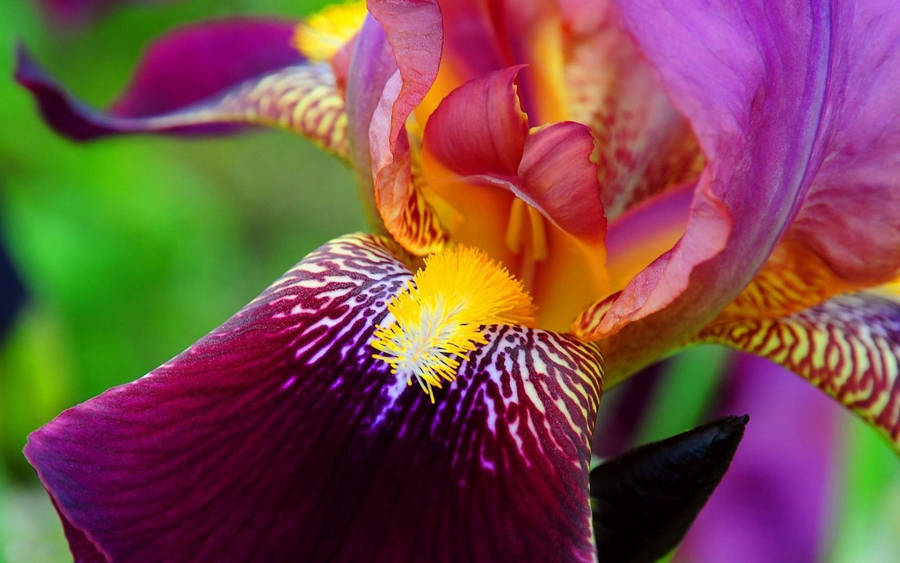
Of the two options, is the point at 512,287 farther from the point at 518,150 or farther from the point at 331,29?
the point at 331,29

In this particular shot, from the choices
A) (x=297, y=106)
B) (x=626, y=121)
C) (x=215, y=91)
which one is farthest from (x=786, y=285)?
(x=215, y=91)

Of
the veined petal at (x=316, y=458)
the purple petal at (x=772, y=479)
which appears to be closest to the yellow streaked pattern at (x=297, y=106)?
the veined petal at (x=316, y=458)

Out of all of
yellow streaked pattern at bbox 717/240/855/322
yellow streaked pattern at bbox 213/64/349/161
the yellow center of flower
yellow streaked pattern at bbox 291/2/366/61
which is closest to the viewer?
the yellow center of flower

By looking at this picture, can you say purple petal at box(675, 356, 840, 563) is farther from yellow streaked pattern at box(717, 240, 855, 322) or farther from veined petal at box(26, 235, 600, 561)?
veined petal at box(26, 235, 600, 561)

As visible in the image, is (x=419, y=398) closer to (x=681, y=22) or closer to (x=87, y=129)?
(x=681, y=22)

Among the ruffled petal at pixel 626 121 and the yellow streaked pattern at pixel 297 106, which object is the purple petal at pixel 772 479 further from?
the yellow streaked pattern at pixel 297 106

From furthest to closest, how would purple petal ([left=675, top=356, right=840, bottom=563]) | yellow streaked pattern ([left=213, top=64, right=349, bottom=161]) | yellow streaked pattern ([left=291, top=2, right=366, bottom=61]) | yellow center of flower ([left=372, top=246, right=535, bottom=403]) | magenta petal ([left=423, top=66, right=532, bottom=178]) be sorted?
purple petal ([left=675, top=356, right=840, bottom=563]) < yellow streaked pattern ([left=291, top=2, right=366, bottom=61]) < yellow streaked pattern ([left=213, top=64, right=349, bottom=161]) < magenta petal ([left=423, top=66, right=532, bottom=178]) < yellow center of flower ([left=372, top=246, right=535, bottom=403])

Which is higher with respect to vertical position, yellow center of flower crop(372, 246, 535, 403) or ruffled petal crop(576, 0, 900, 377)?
ruffled petal crop(576, 0, 900, 377)

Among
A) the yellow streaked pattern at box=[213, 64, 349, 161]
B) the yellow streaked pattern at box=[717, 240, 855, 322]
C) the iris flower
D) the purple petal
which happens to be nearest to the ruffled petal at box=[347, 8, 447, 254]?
the iris flower
